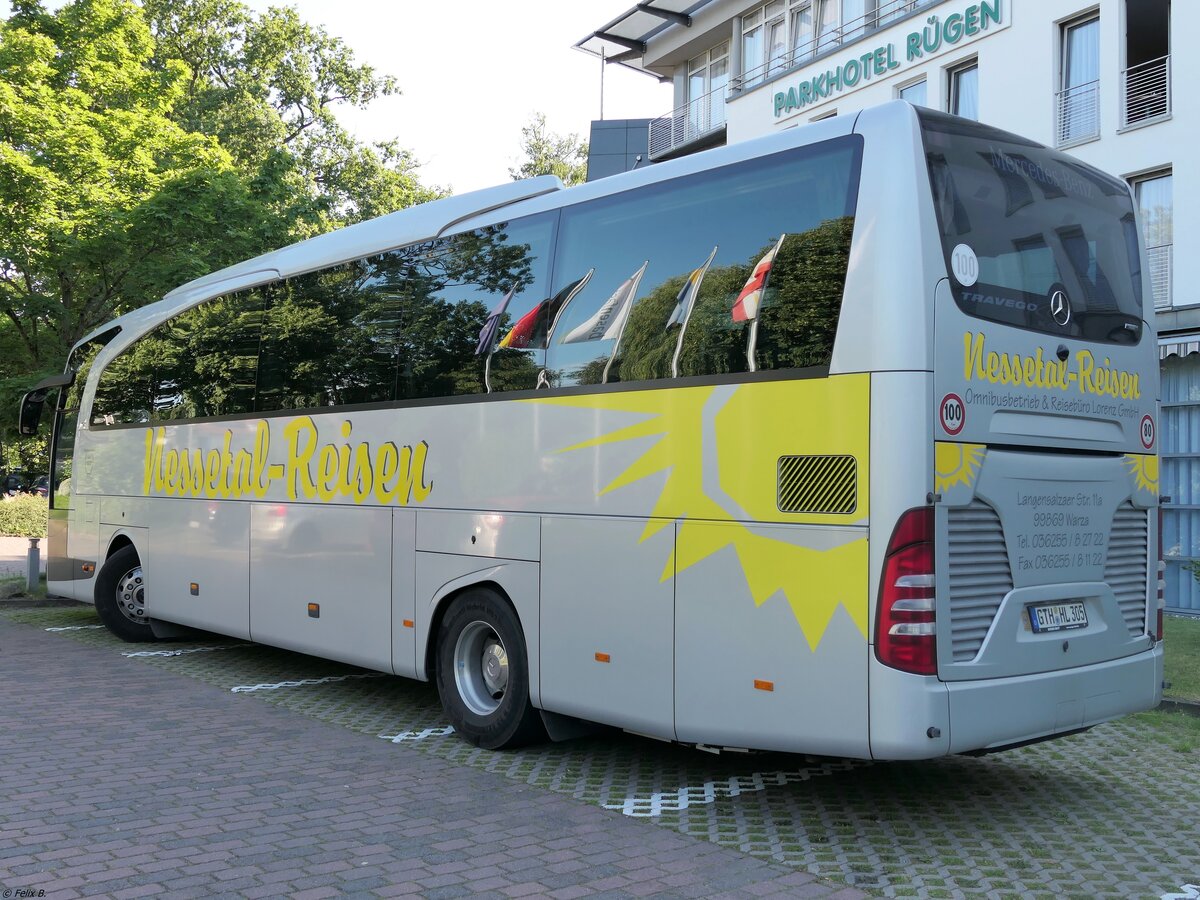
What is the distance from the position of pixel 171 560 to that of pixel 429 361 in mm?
4863

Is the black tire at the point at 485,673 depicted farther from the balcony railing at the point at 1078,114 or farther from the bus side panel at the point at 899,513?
the balcony railing at the point at 1078,114

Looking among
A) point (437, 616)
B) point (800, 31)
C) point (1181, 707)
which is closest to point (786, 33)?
point (800, 31)

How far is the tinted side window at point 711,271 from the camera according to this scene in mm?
5562

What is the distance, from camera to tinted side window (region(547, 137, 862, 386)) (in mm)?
5562

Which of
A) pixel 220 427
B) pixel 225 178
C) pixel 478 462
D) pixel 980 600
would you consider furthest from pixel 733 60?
pixel 980 600

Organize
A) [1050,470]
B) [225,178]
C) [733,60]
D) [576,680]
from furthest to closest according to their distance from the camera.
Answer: [733,60] → [225,178] → [576,680] → [1050,470]

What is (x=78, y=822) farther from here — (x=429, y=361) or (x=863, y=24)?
(x=863, y=24)

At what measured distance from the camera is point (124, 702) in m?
9.01

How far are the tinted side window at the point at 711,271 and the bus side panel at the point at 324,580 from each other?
8.22 feet

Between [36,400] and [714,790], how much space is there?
426 inches

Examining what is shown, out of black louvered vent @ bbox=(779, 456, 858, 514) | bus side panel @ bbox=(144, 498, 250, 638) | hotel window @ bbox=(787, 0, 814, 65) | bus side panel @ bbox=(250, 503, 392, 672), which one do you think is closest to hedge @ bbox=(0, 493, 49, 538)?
bus side panel @ bbox=(144, 498, 250, 638)

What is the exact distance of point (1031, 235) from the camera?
19.2 ft

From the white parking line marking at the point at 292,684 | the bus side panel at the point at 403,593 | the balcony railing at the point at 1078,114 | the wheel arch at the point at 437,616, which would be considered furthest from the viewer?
the balcony railing at the point at 1078,114

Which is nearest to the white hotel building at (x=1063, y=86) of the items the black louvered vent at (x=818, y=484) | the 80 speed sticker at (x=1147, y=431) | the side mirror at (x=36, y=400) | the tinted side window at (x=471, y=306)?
the 80 speed sticker at (x=1147, y=431)
